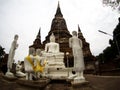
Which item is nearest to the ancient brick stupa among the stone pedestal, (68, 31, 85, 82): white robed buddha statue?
the stone pedestal

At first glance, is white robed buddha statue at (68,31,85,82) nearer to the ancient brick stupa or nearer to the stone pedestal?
the stone pedestal

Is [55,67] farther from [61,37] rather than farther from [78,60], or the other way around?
[61,37]

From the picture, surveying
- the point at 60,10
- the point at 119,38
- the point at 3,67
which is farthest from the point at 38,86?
the point at 60,10

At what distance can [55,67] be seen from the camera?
982cm

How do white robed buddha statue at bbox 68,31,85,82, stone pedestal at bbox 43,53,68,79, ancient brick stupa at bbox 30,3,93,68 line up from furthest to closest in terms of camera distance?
ancient brick stupa at bbox 30,3,93,68
stone pedestal at bbox 43,53,68,79
white robed buddha statue at bbox 68,31,85,82

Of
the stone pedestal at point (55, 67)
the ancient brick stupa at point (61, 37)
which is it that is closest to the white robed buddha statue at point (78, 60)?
the stone pedestal at point (55, 67)

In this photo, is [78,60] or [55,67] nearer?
[78,60]

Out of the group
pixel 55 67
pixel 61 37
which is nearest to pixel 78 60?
pixel 55 67

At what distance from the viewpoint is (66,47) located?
2405cm

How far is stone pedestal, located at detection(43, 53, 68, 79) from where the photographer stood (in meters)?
8.62

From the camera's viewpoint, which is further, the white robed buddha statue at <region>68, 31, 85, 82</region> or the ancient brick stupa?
the ancient brick stupa

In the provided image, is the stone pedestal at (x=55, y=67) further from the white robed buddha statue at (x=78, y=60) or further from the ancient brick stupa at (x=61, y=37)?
the ancient brick stupa at (x=61, y=37)

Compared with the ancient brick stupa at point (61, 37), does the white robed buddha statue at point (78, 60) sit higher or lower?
lower

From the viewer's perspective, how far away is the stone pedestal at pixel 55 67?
862cm
